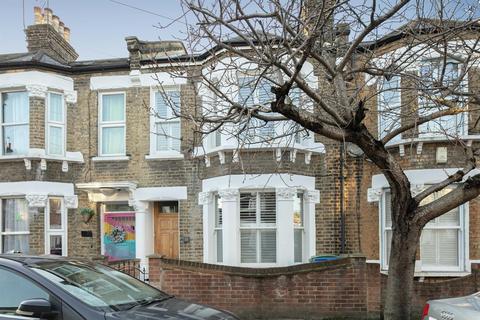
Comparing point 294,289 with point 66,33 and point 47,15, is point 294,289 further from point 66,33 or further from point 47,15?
point 66,33

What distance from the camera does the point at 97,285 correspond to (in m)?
4.36

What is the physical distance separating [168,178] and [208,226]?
167 centimetres

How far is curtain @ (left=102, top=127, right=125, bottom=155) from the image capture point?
12.6m

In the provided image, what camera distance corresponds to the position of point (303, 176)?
442 inches

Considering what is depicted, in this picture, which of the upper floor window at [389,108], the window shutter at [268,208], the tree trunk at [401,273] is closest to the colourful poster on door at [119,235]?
the window shutter at [268,208]

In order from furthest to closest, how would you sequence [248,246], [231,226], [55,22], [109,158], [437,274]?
[55,22] → [109,158] → [248,246] → [231,226] → [437,274]

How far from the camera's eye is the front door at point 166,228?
40.8 feet

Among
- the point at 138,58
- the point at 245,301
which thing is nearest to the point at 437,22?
the point at 245,301

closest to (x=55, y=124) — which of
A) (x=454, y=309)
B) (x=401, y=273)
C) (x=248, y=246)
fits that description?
(x=248, y=246)

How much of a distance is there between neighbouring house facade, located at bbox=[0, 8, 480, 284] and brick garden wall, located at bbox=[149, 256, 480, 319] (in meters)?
2.32

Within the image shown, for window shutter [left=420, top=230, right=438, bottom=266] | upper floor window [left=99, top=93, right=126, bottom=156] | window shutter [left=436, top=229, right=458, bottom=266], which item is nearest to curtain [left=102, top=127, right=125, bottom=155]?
upper floor window [left=99, top=93, right=126, bottom=156]

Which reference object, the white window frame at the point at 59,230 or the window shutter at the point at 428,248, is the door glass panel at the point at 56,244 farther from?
the window shutter at the point at 428,248

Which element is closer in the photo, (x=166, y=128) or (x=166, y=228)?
(x=166, y=128)

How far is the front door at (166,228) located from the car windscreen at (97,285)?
743 cm
